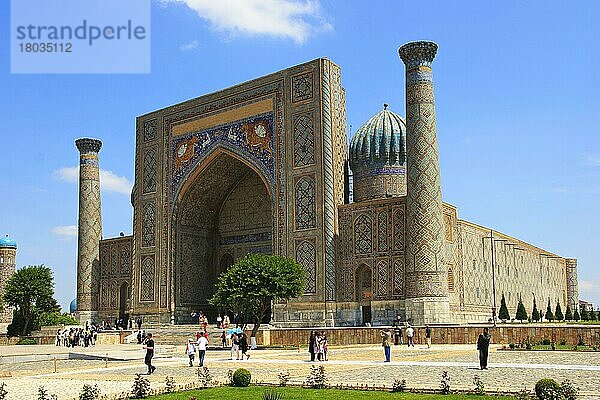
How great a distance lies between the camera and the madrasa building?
23156 millimetres

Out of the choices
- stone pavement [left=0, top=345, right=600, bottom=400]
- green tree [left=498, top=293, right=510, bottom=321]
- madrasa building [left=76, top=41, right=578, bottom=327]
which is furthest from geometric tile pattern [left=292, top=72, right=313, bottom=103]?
green tree [left=498, top=293, right=510, bottom=321]

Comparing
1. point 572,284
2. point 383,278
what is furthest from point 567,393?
point 572,284

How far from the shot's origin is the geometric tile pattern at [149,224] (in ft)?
102

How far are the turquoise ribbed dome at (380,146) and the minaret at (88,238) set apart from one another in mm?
11957

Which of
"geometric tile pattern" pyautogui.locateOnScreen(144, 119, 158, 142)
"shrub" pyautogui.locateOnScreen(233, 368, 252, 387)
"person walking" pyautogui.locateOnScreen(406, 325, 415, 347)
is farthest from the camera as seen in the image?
"geometric tile pattern" pyautogui.locateOnScreen(144, 119, 158, 142)

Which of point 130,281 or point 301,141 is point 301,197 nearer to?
point 301,141

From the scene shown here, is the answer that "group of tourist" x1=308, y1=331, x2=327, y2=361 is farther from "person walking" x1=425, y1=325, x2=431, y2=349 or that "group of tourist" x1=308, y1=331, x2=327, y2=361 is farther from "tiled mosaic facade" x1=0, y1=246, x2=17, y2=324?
"tiled mosaic facade" x1=0, y1=246, x2=17, y2=324

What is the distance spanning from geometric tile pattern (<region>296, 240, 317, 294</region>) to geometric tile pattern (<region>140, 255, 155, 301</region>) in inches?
317

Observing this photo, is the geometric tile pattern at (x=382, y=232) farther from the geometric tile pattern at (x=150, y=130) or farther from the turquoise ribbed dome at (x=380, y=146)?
the geometric tile pattern at (x=150, y=130)

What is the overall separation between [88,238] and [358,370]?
22717 millimetres

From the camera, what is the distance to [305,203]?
2550 centimetres

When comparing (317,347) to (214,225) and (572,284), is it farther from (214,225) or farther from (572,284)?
(572,284)

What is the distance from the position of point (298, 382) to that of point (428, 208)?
483 inches

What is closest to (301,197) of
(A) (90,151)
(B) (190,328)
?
(B) (190,328)
